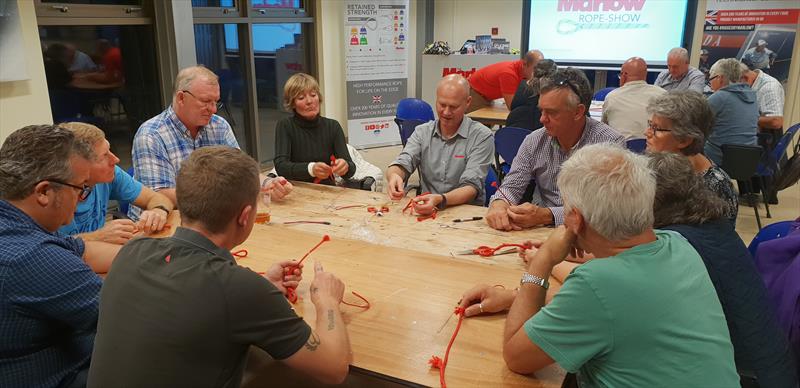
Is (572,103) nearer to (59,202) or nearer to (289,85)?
(289,85)

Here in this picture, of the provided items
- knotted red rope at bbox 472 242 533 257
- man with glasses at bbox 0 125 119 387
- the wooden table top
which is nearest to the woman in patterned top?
knotted red rope at bbox 472 242 533 257

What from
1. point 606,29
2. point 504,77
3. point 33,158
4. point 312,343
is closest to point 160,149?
point 33,158

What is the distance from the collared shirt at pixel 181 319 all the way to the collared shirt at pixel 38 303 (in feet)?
0.82

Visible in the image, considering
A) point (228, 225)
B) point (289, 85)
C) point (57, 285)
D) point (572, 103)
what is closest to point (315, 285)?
point (228, 225)

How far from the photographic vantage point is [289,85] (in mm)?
3432

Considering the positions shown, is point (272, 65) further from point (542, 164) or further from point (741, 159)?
point (741, 159)

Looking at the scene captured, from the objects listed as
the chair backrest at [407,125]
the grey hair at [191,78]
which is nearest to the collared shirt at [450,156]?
the grey hair at [191,78]

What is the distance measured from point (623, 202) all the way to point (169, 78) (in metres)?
4.72

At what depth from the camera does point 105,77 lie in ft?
16.1

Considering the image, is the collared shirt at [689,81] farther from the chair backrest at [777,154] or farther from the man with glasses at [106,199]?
the man with glasses at [106,199]

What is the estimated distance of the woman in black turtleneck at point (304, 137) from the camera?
3398 mm

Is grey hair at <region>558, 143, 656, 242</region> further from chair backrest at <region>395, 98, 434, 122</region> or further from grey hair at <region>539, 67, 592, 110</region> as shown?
chair backrest at <region>395, 98, 434, 122</region>

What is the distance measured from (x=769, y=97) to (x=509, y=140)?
3410 mm

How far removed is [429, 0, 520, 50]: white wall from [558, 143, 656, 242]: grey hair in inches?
317
